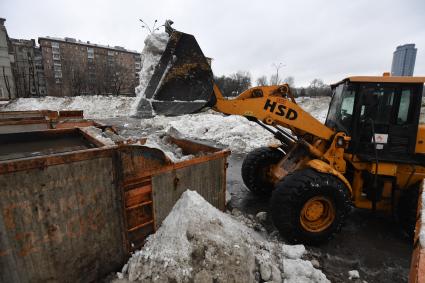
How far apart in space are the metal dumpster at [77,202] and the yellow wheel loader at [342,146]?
98 cm

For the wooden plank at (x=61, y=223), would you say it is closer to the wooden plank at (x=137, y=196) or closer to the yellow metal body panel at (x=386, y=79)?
the wooden plank at (x=137, y=196)

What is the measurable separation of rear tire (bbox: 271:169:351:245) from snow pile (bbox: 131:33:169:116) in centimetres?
243

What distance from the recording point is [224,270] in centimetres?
272

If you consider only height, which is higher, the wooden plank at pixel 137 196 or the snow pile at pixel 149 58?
the snow pile at pixel 149 58

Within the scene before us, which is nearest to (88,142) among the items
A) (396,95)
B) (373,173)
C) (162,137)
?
(162,137)

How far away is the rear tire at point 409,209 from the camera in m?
3.82

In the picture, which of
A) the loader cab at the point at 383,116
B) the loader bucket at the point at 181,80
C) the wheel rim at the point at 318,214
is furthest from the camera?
the loader cab at the point at 383,116

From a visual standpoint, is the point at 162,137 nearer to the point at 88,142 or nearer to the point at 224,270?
the point at 88,142

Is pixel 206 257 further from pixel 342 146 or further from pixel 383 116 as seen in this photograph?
pixel 383 116

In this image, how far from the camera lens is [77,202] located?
252cm

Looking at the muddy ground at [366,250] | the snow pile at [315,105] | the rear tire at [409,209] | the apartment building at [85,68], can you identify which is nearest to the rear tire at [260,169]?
the muddy ground at [366,250]

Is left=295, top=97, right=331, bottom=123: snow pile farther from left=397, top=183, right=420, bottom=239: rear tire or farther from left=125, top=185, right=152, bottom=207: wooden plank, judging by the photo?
left=125, top=185, right=152, bottom=207: wooden plank

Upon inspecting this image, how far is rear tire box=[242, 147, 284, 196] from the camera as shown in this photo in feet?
17.8

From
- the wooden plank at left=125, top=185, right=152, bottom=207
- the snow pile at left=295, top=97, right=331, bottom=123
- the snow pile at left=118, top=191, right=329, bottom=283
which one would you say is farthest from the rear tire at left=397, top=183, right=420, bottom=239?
the snow pile at left=295, top=97, right=331, bottom=123
